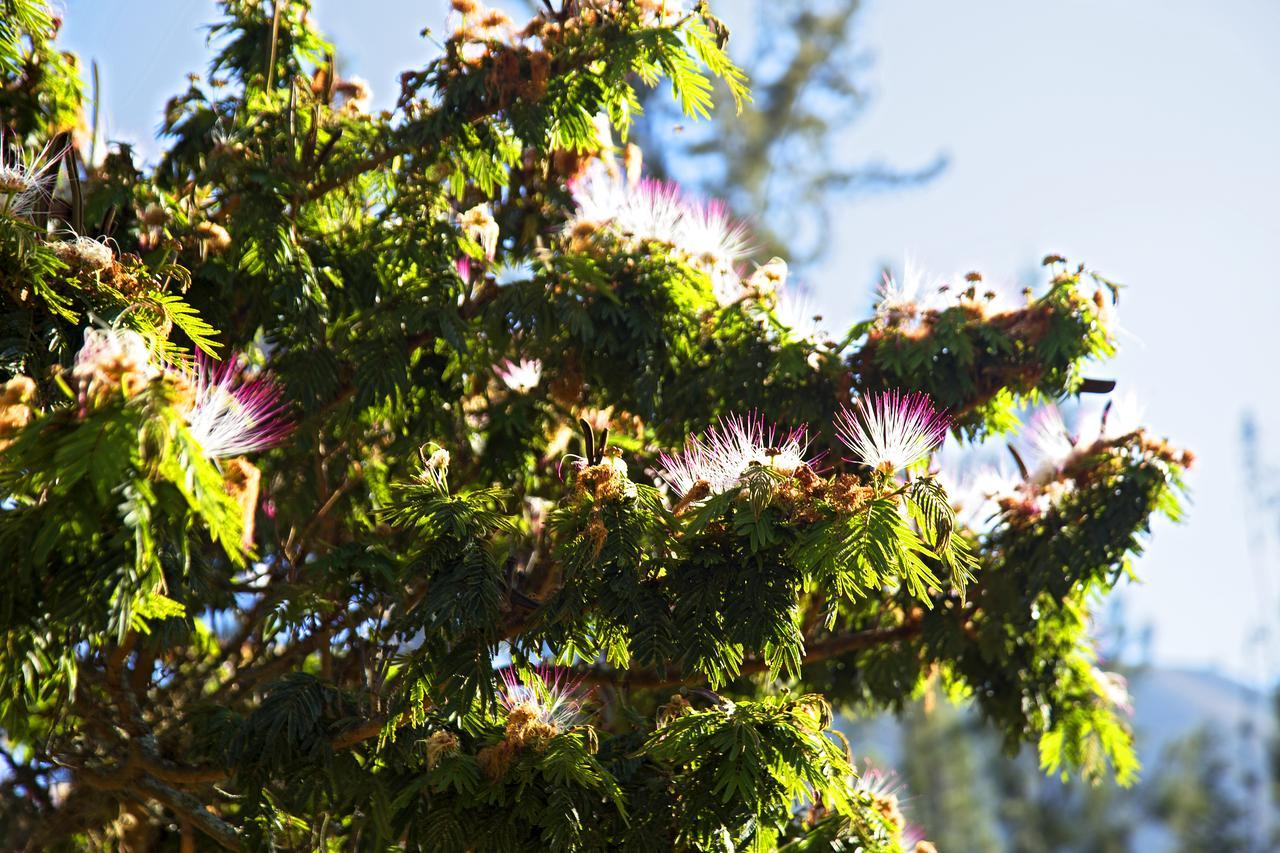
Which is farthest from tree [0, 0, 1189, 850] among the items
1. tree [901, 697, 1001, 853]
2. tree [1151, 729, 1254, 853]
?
tree [1151, 729, 1254, 853]

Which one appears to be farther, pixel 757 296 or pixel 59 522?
pixel 757 296

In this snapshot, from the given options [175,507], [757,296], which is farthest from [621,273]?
[175,507]

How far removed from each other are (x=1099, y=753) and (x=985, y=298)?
1.92 m

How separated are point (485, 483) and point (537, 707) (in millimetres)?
1478

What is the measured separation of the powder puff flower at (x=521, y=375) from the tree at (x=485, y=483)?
0.01m

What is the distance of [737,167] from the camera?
18484mm

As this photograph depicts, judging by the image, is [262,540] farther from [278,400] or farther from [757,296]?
[757,296]

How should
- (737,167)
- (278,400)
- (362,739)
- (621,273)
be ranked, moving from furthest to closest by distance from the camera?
(737,167)
(621,273)
(278,400)
(362,739)

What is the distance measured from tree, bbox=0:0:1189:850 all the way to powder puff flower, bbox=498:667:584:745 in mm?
19

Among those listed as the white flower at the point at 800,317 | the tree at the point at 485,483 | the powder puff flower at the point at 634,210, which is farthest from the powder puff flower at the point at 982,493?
the powder puff flower at the point at 634,210

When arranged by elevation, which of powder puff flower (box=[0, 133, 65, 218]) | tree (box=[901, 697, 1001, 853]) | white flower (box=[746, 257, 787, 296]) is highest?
tree (box=[901, 697, 1001, 853])

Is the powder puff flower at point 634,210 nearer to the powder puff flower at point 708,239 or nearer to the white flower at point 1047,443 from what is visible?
the powder puff flower at point 708,239

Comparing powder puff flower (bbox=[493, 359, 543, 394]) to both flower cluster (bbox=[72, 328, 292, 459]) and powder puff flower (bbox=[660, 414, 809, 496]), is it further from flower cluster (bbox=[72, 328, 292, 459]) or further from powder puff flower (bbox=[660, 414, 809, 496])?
flower cluster (bbox=[72, 328, 292, 459])

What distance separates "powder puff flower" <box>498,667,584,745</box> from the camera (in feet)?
12.3
